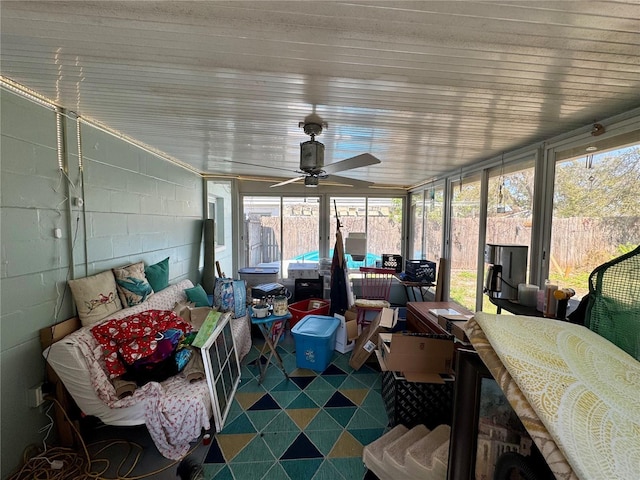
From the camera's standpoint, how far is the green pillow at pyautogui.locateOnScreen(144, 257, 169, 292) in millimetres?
2770

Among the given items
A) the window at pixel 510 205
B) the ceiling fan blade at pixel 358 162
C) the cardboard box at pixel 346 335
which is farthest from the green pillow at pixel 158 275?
the window at pixel 510 205

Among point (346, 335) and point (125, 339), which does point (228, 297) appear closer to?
point (125, 339)

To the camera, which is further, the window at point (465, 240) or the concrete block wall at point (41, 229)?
the window at point (465, 240)

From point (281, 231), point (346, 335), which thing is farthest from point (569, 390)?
point (281, 231)

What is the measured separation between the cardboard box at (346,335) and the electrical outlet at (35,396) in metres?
2.50

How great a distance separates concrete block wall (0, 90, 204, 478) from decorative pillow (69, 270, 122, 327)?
0.27 ft

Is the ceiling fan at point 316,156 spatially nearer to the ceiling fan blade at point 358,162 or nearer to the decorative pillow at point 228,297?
the ceiling fan blade at point 358,162

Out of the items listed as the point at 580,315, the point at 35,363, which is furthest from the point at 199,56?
the point at 580,315

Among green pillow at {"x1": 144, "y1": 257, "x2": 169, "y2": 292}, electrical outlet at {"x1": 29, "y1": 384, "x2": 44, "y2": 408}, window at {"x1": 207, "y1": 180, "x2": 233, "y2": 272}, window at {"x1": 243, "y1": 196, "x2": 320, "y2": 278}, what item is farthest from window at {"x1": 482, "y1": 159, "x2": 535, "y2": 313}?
window at {"x1": 207, "y1": 180, "x2": 233, "y2": 272}

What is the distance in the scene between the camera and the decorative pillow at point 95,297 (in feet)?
6.34

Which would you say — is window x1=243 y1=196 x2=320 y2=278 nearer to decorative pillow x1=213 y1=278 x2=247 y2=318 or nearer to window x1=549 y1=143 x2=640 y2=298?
decorative pillow x1=213 y1=278 x2=247 y2=318

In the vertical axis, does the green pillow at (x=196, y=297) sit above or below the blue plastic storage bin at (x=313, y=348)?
above

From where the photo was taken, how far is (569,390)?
0.71m

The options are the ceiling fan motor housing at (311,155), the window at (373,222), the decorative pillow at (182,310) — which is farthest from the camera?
the window at (373,222)
